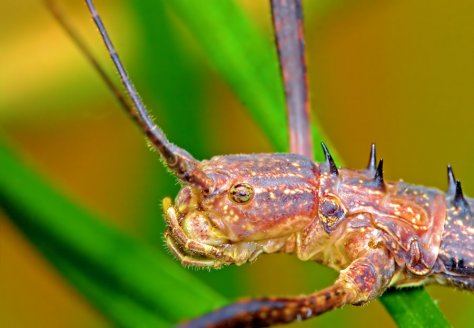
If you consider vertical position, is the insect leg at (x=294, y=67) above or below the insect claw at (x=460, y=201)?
above

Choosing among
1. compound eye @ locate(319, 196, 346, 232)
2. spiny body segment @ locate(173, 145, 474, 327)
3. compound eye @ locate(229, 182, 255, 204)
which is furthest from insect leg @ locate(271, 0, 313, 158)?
compound eye @ locate(229, 182, 255, 204)

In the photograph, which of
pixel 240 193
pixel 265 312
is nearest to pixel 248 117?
pixel 240 193

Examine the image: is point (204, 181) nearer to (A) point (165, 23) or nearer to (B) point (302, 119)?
(B) point (302, 119)

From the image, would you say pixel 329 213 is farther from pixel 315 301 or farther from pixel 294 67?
pixel 294 67

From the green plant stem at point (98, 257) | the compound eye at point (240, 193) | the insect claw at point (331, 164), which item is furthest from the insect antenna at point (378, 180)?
the green plant stem at point (98, 257)

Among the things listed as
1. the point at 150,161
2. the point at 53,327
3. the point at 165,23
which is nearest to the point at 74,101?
the point at 150,161

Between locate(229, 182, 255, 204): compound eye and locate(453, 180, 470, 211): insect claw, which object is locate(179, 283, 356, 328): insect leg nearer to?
locate(229, 182, 255, 204): compound eye

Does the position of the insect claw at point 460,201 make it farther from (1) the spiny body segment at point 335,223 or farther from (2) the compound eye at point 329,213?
(2) the compound eye at point 329,213
